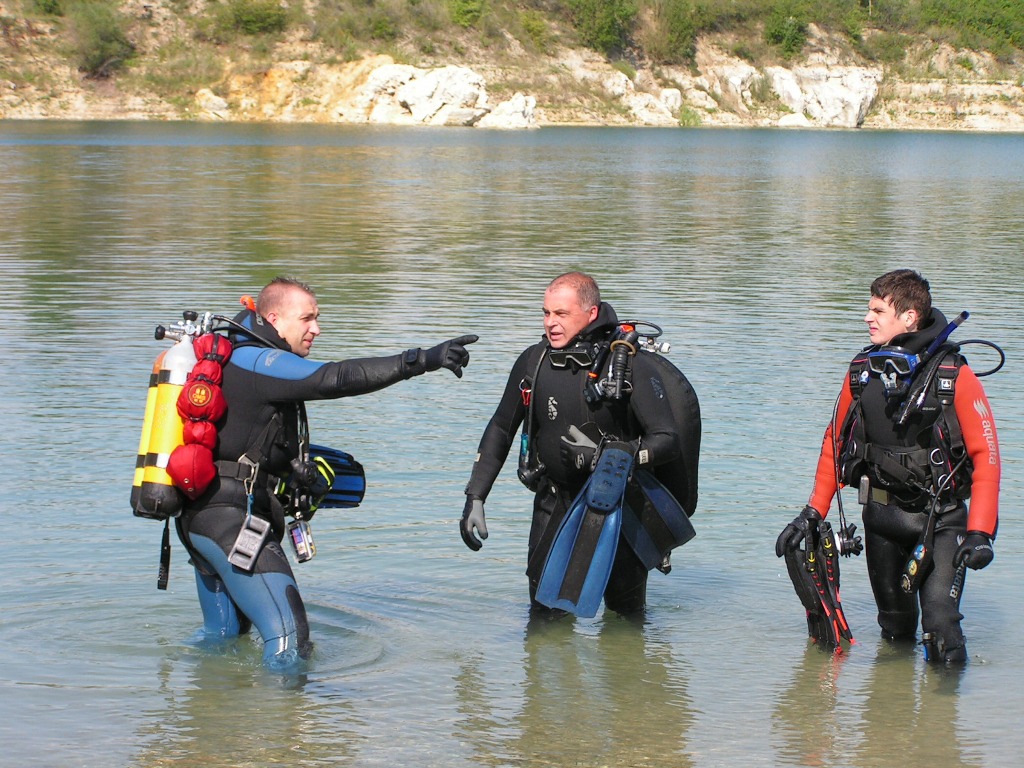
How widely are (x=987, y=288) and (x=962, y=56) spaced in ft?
336

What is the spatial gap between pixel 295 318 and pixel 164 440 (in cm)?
66

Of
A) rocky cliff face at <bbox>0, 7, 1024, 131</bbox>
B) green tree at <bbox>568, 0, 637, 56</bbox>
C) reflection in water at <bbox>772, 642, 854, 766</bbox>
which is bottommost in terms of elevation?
reflection in water at <bbox>772, 642, 854, 766</bbox>

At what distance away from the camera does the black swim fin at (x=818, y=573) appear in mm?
5480

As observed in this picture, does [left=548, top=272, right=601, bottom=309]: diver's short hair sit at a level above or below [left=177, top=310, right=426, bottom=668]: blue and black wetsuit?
above

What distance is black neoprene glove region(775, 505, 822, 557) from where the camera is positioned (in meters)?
5.38

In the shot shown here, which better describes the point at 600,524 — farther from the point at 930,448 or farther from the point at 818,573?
the point at 930,448

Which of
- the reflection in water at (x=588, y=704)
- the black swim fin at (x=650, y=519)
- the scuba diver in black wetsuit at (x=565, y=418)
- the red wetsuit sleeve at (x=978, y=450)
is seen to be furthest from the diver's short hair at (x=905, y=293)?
the reflection in water at (x=588, y=704)

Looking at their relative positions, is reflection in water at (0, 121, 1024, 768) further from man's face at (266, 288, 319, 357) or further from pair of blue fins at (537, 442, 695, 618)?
man's face at (266, 288, 319, 357)

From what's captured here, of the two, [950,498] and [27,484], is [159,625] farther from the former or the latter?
[950,498]

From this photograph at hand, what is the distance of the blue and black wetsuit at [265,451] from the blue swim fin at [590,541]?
0.91 metres

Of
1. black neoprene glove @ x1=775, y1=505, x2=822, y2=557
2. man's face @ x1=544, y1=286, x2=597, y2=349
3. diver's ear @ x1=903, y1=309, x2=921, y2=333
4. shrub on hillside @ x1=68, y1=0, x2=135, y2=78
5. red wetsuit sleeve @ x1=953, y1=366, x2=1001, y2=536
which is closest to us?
red wetsuit sleeve @ x1=953, y1=366, x2=1001, y2=536

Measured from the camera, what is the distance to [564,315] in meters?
5.55

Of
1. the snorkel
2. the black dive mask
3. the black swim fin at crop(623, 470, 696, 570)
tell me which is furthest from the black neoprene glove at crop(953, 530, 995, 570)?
the black dive mask

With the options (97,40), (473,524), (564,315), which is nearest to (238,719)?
(473,524)
